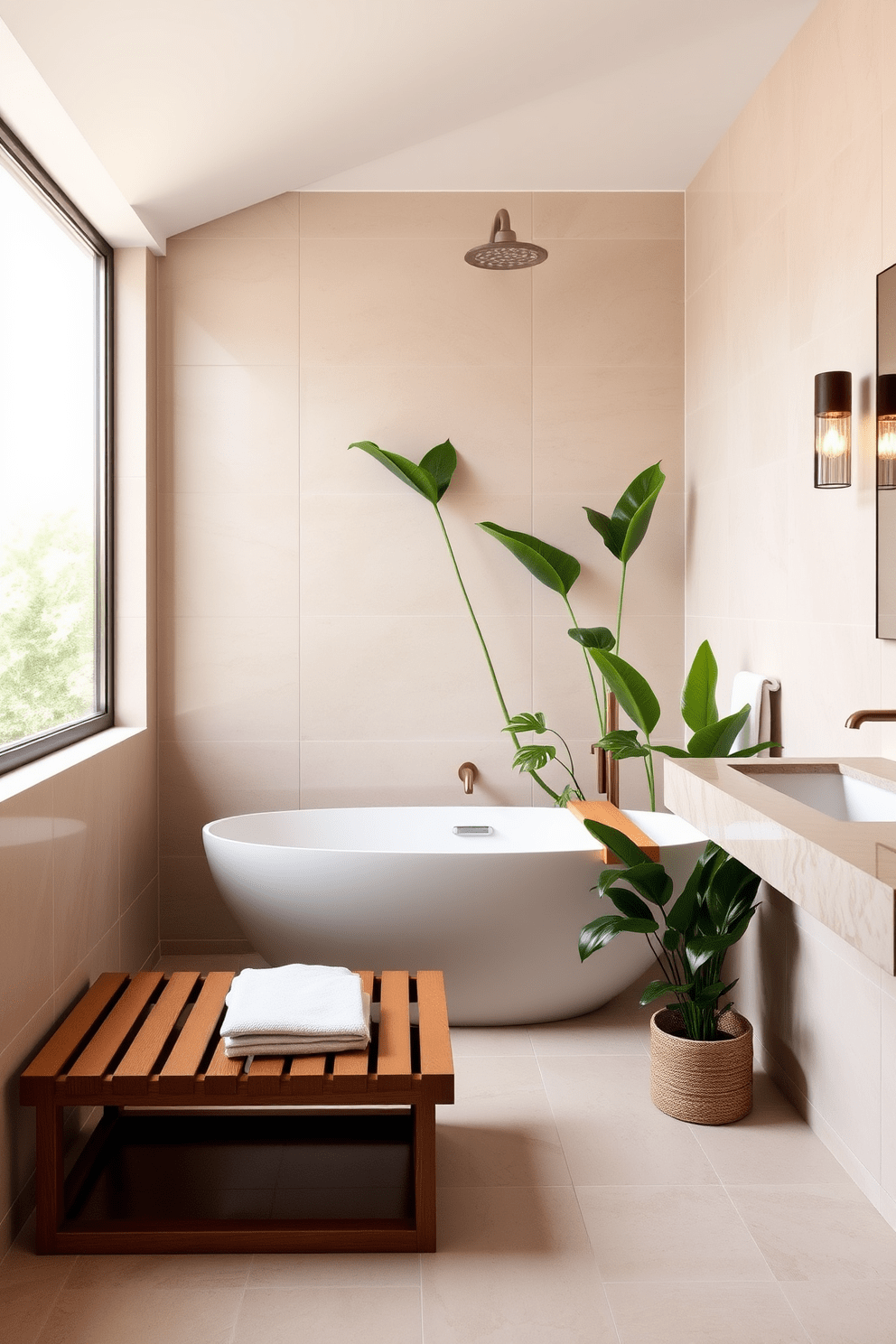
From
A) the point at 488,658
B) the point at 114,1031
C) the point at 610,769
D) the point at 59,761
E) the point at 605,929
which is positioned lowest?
the point at 114,1031

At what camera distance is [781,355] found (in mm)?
2896

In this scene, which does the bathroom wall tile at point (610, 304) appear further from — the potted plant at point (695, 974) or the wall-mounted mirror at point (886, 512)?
the potted plant at point (695, 974)

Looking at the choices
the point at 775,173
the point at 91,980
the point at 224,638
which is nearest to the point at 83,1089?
the point at 91,980

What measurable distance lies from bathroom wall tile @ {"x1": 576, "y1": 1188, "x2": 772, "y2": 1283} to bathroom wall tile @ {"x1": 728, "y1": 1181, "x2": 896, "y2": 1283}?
4 centimetres

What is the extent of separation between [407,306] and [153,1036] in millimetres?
2636

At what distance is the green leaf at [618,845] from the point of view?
8.93 ft

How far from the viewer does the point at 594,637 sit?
3443 mm

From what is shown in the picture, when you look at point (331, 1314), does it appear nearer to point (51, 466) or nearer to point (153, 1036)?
point (153, 1036)

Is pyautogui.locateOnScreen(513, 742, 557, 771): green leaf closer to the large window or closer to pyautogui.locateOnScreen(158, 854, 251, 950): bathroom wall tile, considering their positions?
pyautogui.locateOnScreen(158, 854, 251, 950): bathroom wall tile

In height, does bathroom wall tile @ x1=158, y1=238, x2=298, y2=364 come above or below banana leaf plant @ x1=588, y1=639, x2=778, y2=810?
above

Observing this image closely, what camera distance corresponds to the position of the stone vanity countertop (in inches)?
49.4

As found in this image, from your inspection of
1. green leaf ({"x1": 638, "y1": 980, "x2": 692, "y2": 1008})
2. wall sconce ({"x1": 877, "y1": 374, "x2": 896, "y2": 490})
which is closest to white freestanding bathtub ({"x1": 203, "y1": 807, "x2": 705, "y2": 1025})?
green leaf ({"x1": 638, "y1": 980, "x2": 692, "y2": 1008})

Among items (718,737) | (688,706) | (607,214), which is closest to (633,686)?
(688,706)

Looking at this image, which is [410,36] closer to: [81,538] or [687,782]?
[81,538]
